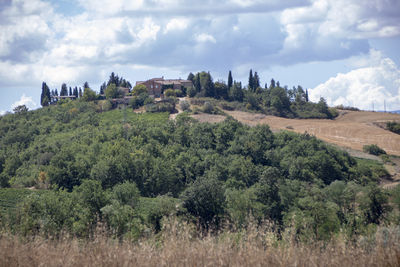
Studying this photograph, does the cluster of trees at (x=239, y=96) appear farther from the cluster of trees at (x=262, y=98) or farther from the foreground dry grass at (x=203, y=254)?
the foreground dry grass at (x=203, y=254)

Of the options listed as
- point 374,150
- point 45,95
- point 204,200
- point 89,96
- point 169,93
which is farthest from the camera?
point 45,95

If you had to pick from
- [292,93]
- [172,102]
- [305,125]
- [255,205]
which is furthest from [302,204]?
[292,93]

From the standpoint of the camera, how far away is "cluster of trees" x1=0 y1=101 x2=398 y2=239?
30.5m

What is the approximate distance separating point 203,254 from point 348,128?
6892 centimetres

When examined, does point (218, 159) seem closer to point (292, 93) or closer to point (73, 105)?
point (73, 105)

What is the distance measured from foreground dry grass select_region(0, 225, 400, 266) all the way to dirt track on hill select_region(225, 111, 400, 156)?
188ft

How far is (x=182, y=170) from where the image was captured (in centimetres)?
5062

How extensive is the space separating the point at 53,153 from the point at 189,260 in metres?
51.8

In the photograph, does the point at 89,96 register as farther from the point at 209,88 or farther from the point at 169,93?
the point at 209,88

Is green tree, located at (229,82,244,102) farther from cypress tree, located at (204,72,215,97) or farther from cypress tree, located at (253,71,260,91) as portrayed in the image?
cypress tree, located at (253,71,260,91)

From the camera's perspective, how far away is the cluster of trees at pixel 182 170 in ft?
100

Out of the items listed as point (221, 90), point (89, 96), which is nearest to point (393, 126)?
point (221, 90)

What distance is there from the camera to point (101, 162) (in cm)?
4675

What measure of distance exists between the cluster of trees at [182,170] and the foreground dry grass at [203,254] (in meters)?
16.8
